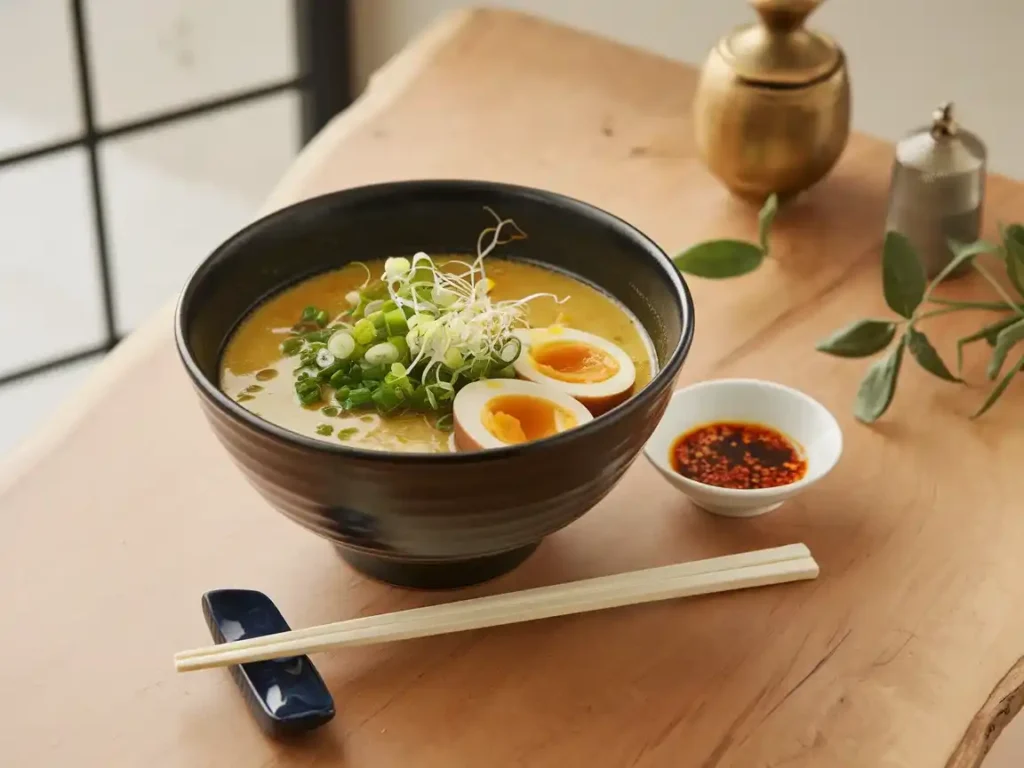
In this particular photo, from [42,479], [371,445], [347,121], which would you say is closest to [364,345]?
[371,445]

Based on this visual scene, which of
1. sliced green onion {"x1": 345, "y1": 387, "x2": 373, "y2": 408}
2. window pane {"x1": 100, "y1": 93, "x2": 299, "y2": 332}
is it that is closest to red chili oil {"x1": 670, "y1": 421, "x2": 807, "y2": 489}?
sliced green onion {"x1": 345, "y1": 387, "x2": 373, "y2": 408}

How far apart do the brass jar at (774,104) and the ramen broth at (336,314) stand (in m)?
0.46

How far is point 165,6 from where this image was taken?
307 centimetres

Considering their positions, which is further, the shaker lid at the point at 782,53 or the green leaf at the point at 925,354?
the shaker lid at the point at 782,53

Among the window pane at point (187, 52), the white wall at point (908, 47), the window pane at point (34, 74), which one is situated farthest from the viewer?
the window pane at point (187, 52)

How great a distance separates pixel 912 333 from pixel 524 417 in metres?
0.50

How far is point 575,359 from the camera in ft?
4.02

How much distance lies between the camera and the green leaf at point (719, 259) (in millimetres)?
1571

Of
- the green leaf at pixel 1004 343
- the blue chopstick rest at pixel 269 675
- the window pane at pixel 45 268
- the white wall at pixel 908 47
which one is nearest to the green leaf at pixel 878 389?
the green leaf at pixel 1004 343

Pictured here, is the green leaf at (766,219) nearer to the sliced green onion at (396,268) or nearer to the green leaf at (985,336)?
the green leaf at (985,336)

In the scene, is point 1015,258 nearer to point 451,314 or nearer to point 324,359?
point 451,314

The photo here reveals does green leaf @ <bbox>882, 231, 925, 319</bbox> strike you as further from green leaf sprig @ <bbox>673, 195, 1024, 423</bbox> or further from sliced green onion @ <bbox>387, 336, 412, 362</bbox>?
sliced green onion @ <bbox>387, 336, 412, 362</bbox>

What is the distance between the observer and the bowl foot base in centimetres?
113

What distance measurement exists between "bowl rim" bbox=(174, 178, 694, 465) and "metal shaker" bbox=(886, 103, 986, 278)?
0.51m
